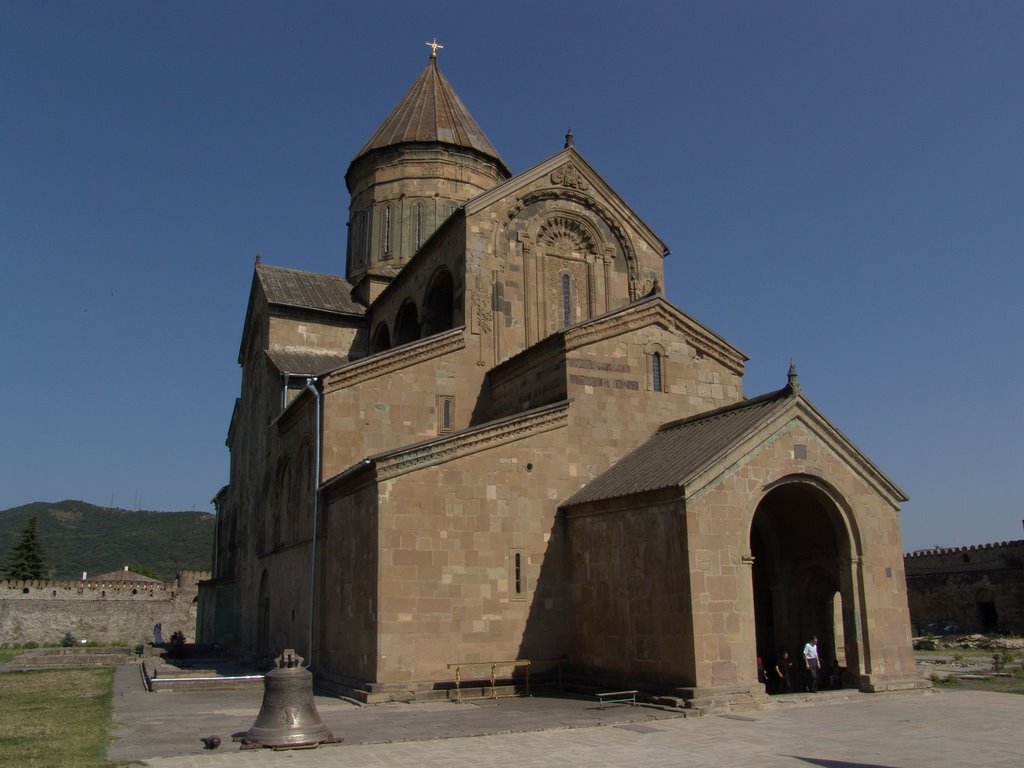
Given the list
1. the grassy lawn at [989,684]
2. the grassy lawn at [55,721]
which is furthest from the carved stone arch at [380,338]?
the grassy lawn at [989,684]

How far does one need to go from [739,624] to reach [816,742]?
3.20 meters

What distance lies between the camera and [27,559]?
180 feet

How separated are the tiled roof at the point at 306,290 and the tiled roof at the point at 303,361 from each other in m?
1.38

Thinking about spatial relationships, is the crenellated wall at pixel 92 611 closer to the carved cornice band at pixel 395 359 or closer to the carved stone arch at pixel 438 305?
the carved stone arch at pixel 438 305

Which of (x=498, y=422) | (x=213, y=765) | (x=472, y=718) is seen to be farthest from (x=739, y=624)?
(x=213, y=765)

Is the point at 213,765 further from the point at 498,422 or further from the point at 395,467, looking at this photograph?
the point at 498,422

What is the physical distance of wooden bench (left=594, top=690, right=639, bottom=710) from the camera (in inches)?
541

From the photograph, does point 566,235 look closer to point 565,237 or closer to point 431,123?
point 565,237

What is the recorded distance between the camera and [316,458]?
18.7 metres

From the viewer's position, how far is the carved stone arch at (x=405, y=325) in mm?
24288

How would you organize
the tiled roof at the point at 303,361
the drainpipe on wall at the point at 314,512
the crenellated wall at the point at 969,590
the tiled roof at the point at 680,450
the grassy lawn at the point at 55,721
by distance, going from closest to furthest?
the grassy lawn at the point at 55,721 < the tiled roof at the point at 680,450 < the drainpipe on wall at the point at 314,512 < the tiled roof at the point at 303,361 < the crenellated wall at the point at 969,590

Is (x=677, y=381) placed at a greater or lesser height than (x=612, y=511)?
greater

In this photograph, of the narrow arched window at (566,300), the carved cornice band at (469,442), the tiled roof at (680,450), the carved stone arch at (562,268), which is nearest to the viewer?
the tiled roof at (680,450)

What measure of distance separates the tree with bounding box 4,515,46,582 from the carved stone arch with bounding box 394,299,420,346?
41.4 meters
